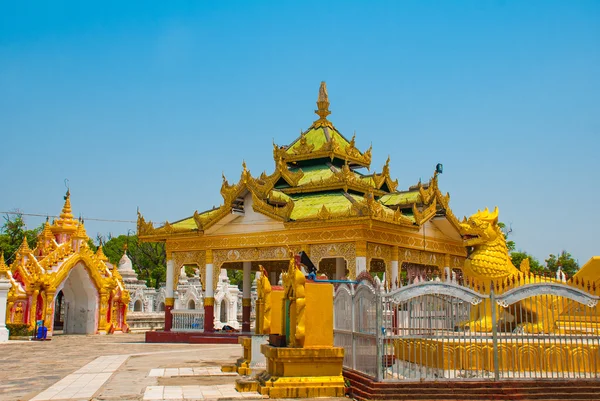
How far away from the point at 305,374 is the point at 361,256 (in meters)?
10.6

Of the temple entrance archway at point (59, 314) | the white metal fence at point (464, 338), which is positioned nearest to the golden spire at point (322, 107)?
the white metal fence at point (464, 338)

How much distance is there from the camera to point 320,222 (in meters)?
21.6

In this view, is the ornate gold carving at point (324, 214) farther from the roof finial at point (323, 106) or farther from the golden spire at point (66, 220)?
the golden spire at point (66, 220)

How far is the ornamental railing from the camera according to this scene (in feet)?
87.8

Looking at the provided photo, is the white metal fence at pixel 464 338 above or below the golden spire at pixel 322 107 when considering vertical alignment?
below

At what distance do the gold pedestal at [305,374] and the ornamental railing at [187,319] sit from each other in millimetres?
16571

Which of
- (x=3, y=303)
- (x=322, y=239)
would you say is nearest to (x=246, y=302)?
(x=322, y=239)

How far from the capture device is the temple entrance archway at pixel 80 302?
3359 cm

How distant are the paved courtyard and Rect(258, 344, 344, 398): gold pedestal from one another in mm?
424

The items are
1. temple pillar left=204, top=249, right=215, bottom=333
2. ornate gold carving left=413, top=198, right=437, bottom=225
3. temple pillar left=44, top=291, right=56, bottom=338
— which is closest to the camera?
ornate gold carving left=413, top=198, right=437, bottom=225

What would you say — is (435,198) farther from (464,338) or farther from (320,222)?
(464,338)

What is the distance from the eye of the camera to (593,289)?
1135 centimetres

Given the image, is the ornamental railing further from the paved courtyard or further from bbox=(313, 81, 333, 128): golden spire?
bbox=(313, 81, 333, 128): golden spire

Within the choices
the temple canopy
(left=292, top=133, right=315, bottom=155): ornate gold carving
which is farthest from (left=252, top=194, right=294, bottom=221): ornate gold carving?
(left=292, top=133, right=315, bottom=155): ornate gold carving
